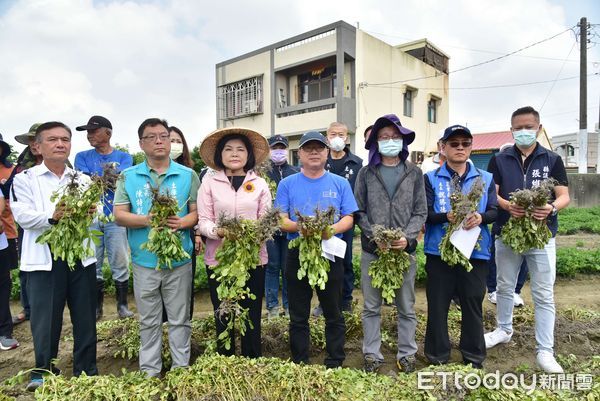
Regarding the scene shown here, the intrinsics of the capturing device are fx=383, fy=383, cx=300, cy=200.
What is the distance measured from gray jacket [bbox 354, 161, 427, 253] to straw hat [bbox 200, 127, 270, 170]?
1.17 m

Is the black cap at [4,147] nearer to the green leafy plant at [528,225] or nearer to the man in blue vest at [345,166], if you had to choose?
the man in blue vest at [345,166]

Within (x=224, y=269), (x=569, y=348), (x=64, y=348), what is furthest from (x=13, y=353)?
(x=569, y=348)

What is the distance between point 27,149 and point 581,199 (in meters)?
20.7

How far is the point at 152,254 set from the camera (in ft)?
11.2

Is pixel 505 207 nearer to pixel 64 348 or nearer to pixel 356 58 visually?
pixel 64 348

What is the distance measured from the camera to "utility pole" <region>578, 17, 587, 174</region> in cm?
1748

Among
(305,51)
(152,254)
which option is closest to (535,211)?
(152,254)

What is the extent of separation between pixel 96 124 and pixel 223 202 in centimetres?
259

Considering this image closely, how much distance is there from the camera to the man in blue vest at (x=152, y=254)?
3441mm

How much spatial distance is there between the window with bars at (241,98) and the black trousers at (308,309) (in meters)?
19.6

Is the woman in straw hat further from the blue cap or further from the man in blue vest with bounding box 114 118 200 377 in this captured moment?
the blue cap

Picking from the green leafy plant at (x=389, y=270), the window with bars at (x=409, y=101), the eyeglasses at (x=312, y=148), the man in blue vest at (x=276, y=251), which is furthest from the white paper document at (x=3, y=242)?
the window with bars at (x=409, y=101)

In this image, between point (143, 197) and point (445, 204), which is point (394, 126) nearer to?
point (445, 204)

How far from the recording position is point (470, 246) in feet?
11.5
